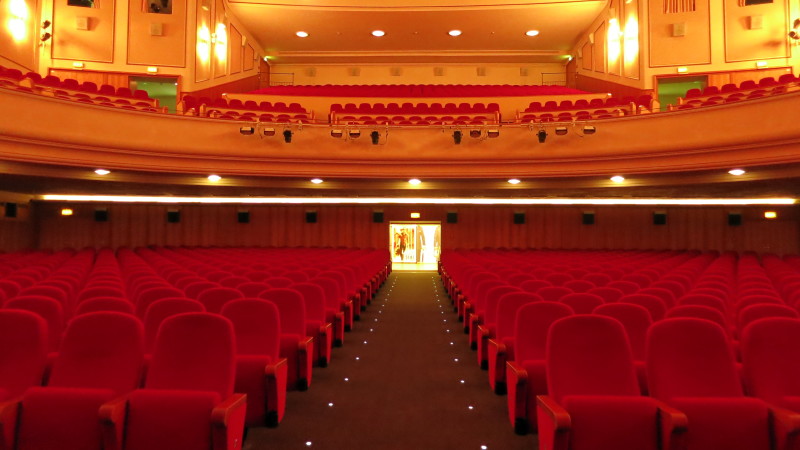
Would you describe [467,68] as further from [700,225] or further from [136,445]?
[136,445]

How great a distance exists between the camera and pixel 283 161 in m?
12.5

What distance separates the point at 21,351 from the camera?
298 centimetres

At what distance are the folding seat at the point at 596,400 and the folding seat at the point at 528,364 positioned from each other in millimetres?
419

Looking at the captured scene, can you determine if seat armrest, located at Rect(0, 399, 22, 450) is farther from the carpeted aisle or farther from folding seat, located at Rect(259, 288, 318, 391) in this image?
folding seat, located at Rect(259, 288, 318, 391)

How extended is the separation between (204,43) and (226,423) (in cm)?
1565

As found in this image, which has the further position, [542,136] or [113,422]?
[542,136]

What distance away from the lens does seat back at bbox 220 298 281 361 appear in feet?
12.5

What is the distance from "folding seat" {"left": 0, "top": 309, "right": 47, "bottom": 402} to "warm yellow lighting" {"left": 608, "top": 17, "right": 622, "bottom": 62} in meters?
16.7

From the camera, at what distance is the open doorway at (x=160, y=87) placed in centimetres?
1545

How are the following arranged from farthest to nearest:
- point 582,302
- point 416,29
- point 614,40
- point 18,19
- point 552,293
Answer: point 416,29 → point 614,40 → point 18,19 → point 552,293 → point 582,302

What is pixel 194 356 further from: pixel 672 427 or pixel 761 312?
pixel 761 312

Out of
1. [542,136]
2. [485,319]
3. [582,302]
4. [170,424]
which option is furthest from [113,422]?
[542,136]

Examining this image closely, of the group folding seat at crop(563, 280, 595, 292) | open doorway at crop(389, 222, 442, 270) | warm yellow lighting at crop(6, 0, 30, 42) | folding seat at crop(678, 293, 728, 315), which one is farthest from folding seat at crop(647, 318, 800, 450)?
warm yellow lighting at crop(6, 0, 30, 42)

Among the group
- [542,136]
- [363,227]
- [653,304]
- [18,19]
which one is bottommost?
[653,304]
